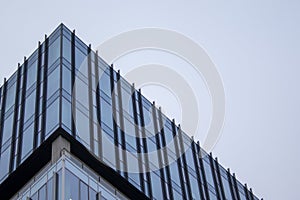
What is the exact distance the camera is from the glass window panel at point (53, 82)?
5193cm

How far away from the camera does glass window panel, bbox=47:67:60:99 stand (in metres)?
51.9

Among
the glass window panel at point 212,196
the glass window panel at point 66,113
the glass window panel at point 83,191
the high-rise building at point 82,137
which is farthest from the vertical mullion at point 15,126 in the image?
the glass window panel at point 212,196

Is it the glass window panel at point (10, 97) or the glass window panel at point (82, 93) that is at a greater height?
the glass window panel at point (10, 97)

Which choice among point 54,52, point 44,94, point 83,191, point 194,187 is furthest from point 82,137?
point 194,187

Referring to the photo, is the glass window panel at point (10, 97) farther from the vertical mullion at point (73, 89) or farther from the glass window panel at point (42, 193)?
the glass window panel at point (42, 193)

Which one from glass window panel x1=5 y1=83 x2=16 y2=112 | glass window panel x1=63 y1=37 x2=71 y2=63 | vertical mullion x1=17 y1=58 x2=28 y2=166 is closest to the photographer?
vertical mullion x1=17 y1=58 x2=28 y2=166

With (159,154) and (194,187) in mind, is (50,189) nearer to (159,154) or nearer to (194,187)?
(159,154)

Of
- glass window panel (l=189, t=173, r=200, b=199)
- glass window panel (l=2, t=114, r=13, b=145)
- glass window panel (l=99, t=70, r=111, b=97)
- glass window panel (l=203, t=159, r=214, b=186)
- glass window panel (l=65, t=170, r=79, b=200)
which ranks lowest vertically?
glass window panel (l=65, t=170, r=79, b=200)

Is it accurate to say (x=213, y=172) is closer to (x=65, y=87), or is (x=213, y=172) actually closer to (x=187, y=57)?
(x=187, y=57)

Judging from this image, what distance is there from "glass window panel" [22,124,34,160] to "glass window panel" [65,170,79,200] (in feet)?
23.0

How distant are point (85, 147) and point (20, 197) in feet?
18.0

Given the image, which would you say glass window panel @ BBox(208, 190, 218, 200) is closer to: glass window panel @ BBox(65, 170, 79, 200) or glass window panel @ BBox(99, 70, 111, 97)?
glass window panel @ BBox(99, 70, 111, 97)

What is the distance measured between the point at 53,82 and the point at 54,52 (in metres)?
3.63

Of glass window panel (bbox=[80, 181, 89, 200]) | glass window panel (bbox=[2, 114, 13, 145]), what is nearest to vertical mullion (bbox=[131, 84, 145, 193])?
glass window panel (bbox=[2, 114, 13, 145])
